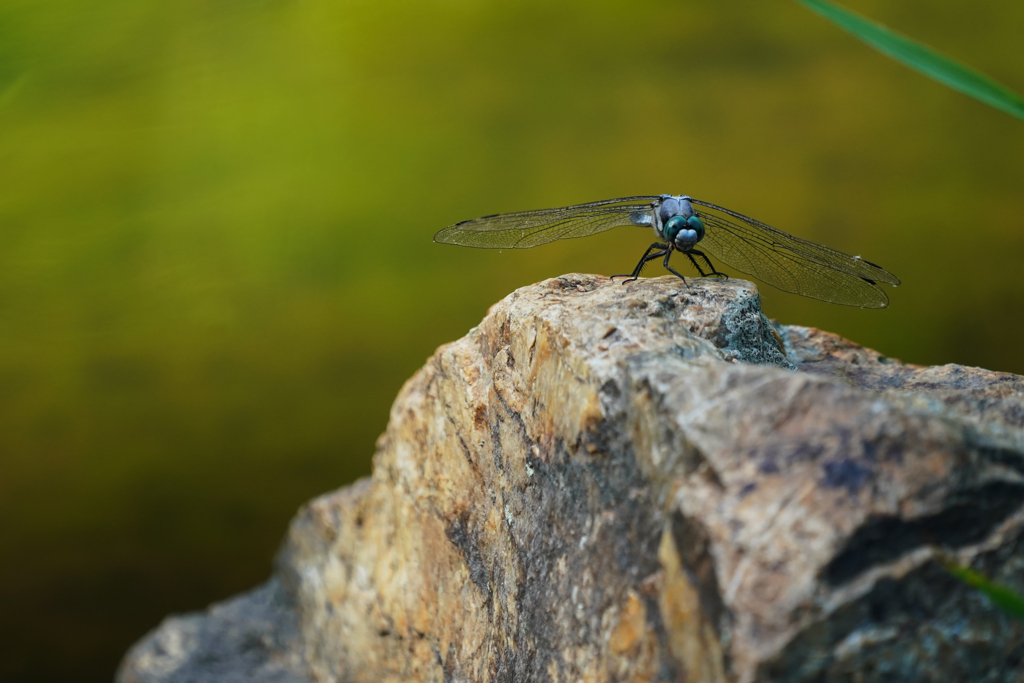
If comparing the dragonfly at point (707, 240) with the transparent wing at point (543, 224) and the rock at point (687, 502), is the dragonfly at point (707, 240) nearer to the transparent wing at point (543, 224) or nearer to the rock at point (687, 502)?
the transparent wing at point (543, 224)

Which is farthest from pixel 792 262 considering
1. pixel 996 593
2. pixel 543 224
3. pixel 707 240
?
pixel 996 593

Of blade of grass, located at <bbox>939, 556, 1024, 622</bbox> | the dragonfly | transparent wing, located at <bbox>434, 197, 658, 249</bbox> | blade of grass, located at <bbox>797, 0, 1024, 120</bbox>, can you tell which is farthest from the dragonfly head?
blade of grass, located at <bbox>939, 556, 1024, 622</bbox>

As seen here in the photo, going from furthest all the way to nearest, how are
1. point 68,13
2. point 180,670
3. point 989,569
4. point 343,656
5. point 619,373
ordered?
1. point 68,13
2. point 180,670
3. point 343,656
4. point 619,373
5. point 989,569

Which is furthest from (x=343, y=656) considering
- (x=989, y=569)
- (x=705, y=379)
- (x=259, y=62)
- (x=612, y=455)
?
(x=259, y=62)

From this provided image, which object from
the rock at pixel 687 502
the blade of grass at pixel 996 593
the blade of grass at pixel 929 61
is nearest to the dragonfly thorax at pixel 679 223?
the rock at pixel 687 502

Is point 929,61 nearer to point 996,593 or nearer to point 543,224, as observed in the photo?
point 996,593

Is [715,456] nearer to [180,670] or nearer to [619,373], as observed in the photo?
[619,373]
